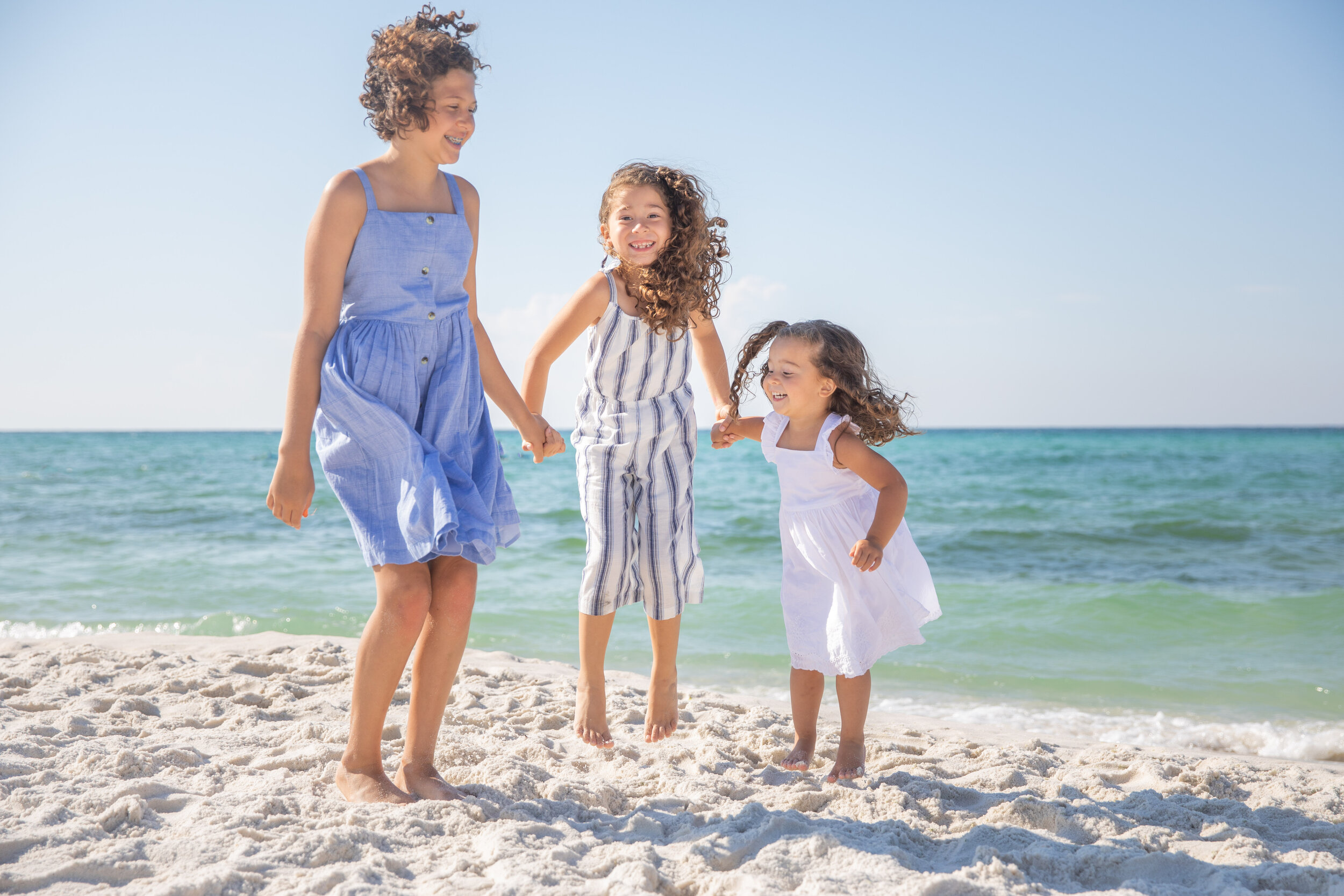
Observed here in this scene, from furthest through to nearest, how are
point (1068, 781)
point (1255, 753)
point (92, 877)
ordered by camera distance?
1. point (1255, 753)
2. point (1068, 781)
3. point (92, 877)

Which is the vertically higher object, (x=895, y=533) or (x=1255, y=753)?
(x=895, y=533)

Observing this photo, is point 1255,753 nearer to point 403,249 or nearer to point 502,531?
point 502,531

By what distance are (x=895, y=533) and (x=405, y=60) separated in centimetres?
191

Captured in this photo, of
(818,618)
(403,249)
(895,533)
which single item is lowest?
(818,618)

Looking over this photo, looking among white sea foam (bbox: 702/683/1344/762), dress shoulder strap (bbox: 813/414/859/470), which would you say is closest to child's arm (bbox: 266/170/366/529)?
dress shoulder strap (bbox: 813/414/859/470)

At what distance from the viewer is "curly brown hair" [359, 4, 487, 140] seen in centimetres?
225

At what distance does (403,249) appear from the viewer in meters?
2.25

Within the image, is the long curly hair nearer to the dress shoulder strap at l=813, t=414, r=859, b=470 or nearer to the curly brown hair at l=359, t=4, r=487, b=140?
the dress shoulder strap at l=813, t=414, r=859, b=470

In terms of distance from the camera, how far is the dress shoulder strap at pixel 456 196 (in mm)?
2414

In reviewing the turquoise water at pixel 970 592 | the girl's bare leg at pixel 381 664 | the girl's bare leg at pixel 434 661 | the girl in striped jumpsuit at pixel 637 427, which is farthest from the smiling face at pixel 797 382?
the turquoise water at pixel 970 592

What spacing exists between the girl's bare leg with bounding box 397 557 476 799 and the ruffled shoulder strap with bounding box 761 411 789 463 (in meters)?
1.07

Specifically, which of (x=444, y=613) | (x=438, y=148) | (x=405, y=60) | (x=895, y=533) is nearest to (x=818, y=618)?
(x=895, y=533)

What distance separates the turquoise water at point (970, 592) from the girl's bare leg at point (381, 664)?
2471 mm

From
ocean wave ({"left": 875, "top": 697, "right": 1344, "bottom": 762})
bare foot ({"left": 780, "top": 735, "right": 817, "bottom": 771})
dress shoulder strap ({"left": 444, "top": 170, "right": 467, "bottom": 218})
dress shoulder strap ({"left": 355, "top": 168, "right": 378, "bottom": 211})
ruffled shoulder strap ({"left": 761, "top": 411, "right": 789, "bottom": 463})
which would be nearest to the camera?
dress shoulder strap ({"left": 355, "top": 168, "right": 378, "bottom": 211})
